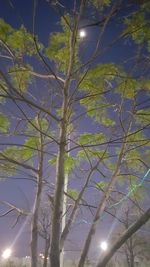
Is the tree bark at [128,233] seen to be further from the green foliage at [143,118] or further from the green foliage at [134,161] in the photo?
the green foliage at [134,161]

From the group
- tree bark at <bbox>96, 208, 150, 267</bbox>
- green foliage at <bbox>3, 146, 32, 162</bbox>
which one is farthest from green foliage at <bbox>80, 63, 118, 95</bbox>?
tree bark at <bbox>96, 208, 150, 267</bbox>

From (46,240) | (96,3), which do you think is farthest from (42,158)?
(46,240)

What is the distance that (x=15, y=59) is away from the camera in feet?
14.5

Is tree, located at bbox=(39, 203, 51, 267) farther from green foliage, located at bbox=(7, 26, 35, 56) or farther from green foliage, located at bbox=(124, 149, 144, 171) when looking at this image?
green foliage, located at bbox=(7, 26, 35, 56)

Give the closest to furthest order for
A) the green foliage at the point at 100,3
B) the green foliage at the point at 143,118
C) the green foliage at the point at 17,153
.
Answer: the green foliage at the point at 100,3 → the green foliage at the point at 143,118 → the green foliage at the point at 17,153

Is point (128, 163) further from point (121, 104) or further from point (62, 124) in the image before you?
Answer: point (62, 124)

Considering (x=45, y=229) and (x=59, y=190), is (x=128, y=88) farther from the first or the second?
(x=45, y=229)

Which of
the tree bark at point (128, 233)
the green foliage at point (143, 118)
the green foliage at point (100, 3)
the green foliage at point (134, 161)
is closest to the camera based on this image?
the tree bark at point (128, 233)

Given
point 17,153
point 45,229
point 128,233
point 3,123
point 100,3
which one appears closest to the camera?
point 128,233

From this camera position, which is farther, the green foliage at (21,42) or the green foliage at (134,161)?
the green foliage at (134,161)

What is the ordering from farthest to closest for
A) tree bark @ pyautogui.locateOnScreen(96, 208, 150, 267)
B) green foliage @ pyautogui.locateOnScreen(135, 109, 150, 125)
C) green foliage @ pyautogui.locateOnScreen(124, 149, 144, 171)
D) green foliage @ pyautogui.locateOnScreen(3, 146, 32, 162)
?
green foliage @ pyautogui.locateOnScreen(3, 146, 32, 162) < green foliage @ pyautogui.locateOnScreen(124, 149, 144, 171) < green foliage @ pyautogui.locateOnScreen(135, 109, 150, 125) < tree bark @ pyautogui.locateOnScreen(96, 208, 150, 267)

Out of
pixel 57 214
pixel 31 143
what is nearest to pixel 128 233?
pixel 57 214

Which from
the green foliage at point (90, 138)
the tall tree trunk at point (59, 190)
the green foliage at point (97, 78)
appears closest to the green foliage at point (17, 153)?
the green foliage at point (90, 138)

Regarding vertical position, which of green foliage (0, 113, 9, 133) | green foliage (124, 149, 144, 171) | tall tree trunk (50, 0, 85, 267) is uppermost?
green foliage (0, 113, 9, 133)
